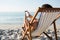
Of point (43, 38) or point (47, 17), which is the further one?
point (43, 38)

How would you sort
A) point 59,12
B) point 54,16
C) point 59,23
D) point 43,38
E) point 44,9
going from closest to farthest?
point 44,9 < point 59,12 < point 54,16 < point 43,38 < point 59,23

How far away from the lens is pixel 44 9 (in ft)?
8.28

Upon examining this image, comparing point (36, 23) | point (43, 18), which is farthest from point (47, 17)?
point (36, 23)

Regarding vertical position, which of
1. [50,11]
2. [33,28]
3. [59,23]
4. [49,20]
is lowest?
[59,23]

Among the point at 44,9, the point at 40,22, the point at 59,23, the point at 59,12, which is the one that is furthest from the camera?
the point at 59,23

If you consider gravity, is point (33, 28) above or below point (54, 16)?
below

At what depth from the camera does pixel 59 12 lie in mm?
2721

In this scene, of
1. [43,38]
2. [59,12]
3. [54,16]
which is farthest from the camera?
[43,38]

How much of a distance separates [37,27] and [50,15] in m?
0.80

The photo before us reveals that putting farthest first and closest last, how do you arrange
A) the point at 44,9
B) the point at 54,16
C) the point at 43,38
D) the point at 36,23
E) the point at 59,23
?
the point at 59,23 → the point at 43,38 → the point at 36,23 → the point at 54,16 → the point at 44,9

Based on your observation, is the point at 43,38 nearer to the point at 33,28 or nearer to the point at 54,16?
the point at 33,28

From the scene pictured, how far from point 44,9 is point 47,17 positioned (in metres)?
0.42

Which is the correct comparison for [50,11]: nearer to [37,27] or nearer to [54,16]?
[54,16]

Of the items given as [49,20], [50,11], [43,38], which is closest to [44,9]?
[50,11]
